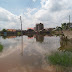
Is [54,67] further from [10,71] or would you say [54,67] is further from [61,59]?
[10,71]

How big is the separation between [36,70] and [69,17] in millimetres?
32090

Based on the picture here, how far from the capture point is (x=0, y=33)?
143ft

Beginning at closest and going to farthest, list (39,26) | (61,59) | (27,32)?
(61,59)
(27,32)
(39,26)

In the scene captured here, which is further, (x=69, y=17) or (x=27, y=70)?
(x=69, y=17)

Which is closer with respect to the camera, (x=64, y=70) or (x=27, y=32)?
(x=64, y=70)

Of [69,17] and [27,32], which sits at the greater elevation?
[69,17]

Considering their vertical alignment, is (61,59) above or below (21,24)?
below

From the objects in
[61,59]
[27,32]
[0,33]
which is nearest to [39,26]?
[27,32]

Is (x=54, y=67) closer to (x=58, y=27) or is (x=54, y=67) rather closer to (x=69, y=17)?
(x=69, y=17)

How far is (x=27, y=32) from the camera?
160ft

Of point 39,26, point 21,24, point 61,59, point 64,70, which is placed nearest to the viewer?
point 64,70

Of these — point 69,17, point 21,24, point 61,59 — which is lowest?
point 61,59

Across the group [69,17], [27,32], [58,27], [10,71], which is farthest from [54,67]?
[58,27]

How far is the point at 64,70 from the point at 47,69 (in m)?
0.98
